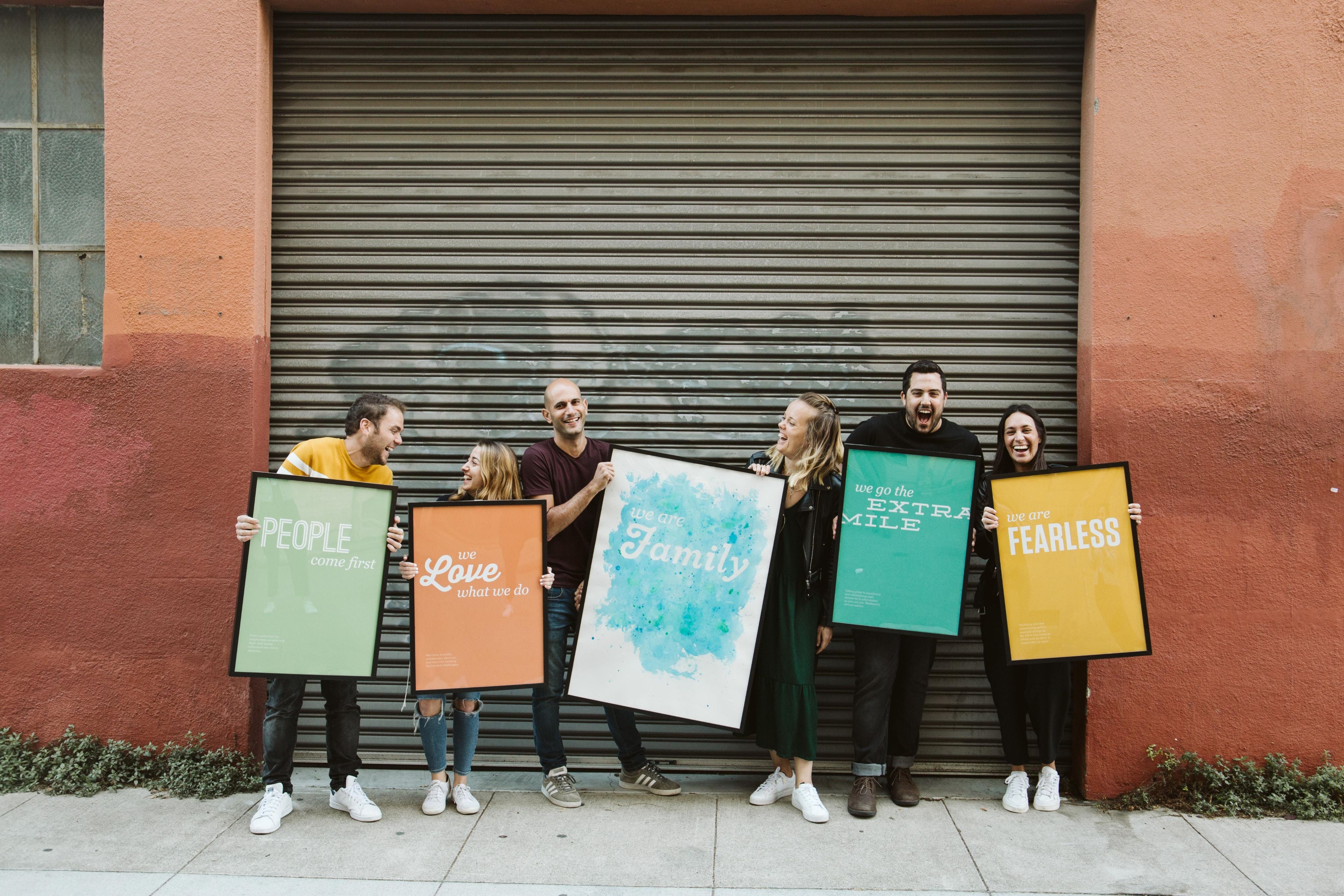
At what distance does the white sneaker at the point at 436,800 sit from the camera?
4445mm

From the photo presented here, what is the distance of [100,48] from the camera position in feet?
17.2

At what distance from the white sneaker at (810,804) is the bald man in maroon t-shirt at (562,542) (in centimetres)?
68

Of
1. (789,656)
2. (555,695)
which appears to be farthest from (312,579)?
(789,656)

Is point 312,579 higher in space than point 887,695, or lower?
higher

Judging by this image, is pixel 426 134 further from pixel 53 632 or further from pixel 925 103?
pixel 53 632

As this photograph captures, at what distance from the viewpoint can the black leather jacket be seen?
4.42 meters

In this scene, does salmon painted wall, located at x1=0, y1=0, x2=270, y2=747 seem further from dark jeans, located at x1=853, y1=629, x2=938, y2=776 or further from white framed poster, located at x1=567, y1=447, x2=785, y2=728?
dark jeans, located at x1=853, y1=629, x2=938, y2=776

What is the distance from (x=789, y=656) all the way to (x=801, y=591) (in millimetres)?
331

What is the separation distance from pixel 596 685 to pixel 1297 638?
3824 millimetres

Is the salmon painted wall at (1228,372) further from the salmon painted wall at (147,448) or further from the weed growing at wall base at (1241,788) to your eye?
the salmon painted wall at (147,448)

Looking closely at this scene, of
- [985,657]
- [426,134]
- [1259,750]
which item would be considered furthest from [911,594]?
[426,134]

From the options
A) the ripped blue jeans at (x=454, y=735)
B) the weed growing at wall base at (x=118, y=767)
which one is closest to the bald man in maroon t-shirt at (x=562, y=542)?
the ripped blue jeans at (x=454, y=735)

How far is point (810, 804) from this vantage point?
14.4 feet

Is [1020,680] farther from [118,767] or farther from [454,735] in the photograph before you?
[118,767]
